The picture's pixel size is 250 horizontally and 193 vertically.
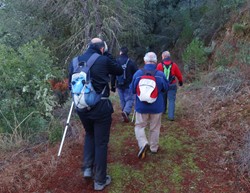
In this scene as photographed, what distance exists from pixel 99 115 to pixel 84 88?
43 cm

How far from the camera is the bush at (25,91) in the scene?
293 inches

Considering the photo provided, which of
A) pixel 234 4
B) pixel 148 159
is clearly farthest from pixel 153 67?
pixel 234 4

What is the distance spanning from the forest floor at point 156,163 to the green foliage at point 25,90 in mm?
945

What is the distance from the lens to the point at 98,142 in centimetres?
454

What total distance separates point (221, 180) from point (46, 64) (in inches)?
216

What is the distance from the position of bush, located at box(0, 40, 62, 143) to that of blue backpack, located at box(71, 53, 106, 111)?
10.1ft

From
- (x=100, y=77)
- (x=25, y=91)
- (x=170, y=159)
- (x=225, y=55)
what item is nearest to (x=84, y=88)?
(x=100, y=77)

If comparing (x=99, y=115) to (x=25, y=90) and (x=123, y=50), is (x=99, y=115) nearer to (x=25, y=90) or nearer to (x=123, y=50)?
(x=123, y=50)

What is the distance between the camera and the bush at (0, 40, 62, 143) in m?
7.43

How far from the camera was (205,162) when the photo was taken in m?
5.61

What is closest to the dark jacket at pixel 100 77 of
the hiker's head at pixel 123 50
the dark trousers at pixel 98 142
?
the dark trousers at pixel 98 142

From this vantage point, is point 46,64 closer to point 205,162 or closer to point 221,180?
point 205,162

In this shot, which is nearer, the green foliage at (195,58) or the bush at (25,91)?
the bush at (25,91)

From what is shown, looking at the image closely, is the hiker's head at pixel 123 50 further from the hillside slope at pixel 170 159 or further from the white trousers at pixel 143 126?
the white trousers at pixel 143 126
